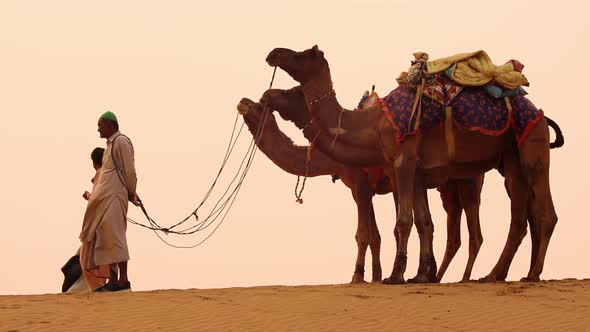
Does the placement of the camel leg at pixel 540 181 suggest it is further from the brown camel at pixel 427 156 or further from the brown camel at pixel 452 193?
the brown camel at pixel 452 193

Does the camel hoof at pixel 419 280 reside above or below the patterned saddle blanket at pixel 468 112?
below

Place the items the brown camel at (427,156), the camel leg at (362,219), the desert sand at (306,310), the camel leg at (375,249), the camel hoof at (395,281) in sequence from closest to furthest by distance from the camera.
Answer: the desert sand at (306,310) < the camel hoof at (395,281) < the brown camel at (427,156) < the camel leg at (362,219) < the camel leg at (375,249)

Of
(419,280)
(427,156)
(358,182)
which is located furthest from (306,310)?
(358,182)

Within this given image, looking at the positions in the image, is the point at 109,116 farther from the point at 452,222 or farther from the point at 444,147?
the point at 452,222

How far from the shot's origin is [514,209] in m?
19.2

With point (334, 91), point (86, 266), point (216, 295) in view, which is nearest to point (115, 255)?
point (86, 266)

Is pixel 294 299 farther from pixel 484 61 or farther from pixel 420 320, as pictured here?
pixel 484 61

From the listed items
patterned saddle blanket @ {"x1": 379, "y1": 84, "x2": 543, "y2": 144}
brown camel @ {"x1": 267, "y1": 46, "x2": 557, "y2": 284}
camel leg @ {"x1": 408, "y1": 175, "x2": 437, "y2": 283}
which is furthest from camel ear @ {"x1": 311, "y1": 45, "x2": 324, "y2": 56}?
camel leg @ {"x1": 408, "y1": 175, "x2": 437, "y2": 283}

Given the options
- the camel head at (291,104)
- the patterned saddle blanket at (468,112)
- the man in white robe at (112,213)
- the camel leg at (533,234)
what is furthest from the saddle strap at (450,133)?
the man in white robe at (112,213)

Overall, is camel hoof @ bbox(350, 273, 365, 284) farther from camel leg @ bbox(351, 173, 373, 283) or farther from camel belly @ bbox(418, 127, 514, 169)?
camel belly @ bbox(418, 127, 514, 169)

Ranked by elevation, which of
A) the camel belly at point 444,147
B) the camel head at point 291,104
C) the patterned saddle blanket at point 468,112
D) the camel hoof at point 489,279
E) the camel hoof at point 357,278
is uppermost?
the camel head at point 291,104

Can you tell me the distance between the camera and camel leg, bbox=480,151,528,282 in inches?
749

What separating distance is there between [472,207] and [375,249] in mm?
1489

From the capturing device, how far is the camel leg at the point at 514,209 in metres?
19.0
